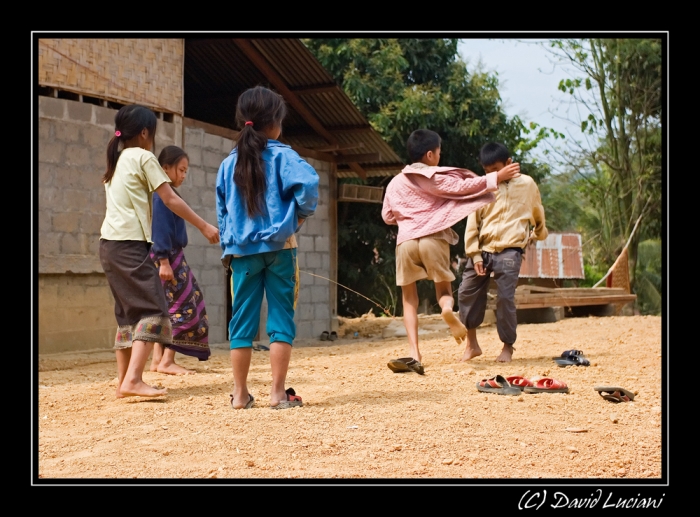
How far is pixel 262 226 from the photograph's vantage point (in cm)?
404

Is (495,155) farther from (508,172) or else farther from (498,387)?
(498,387)

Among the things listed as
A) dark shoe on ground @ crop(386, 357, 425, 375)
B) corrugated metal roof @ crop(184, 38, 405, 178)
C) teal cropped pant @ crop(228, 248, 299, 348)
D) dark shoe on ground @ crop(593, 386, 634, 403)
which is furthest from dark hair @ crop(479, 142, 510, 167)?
corrugated metal roof @ crop(184, 38, 405, 178)

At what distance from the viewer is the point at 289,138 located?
11875 mm

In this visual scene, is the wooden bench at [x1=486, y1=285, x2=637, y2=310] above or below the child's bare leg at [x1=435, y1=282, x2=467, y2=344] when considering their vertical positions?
below

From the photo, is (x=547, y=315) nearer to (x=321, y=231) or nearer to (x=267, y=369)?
(x=321, y=231)

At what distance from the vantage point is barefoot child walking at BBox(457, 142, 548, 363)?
237 inches

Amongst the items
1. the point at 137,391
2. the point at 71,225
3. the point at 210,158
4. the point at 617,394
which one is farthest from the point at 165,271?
the point at 210,158

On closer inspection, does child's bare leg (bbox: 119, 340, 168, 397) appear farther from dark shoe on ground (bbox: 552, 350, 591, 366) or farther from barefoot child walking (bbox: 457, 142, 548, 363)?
dark shoe on ground (bbox: 552, 350, 591, 366)

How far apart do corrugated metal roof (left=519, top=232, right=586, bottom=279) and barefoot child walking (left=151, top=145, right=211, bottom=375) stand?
311 inches

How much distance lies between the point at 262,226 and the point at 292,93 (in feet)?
22.2
